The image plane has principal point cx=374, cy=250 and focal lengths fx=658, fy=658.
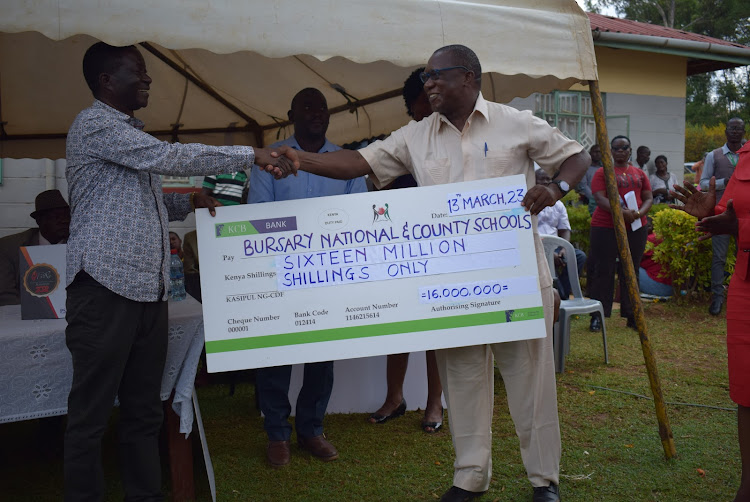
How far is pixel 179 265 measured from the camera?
4141mm

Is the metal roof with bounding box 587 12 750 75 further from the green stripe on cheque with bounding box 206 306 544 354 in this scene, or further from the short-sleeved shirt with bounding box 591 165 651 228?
the green stripe on cheque with bounding box 206 306 544 354

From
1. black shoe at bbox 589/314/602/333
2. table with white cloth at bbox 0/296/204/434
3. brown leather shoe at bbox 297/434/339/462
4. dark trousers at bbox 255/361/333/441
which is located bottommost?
black shoe at bbox 589/314/602/333

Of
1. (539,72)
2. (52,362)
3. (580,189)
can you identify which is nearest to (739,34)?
(580,189)

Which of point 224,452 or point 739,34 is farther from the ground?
point 739,34

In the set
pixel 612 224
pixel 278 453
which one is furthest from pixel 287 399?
pixel 612 224

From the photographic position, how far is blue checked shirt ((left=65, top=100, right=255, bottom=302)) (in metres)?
2.69

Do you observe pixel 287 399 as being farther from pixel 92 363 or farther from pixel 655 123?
pixel 655 123

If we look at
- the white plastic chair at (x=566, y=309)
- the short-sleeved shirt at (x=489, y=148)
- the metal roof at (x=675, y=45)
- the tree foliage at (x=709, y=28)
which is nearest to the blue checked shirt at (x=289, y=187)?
the short-sleeved shirt at (x=489, y=148)

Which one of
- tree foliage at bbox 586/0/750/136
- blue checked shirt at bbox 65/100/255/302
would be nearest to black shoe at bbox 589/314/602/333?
blue checked shirt at bbox 65/100/255/302

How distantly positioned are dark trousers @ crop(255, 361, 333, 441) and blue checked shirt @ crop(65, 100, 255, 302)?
1.30 m

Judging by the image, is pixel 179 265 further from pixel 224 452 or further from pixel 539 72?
pixel 539 72

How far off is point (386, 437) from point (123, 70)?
9.32 ft

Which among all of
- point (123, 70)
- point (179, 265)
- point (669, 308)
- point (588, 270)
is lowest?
point (669, 308)

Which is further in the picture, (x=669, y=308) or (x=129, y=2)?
(x=669, y=308)
